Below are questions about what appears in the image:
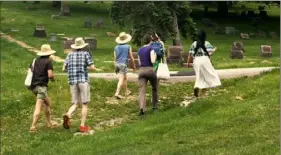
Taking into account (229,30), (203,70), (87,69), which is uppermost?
(87,69)

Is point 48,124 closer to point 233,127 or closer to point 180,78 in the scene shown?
point 233,127

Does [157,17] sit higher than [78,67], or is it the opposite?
[78,67]

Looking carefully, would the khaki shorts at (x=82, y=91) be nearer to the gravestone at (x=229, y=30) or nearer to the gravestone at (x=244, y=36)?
the gravestone at (x=244, y=36)

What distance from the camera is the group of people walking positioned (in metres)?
10.7

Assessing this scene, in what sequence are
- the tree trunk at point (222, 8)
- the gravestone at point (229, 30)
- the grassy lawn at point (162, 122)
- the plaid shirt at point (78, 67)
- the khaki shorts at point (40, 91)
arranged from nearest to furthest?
the grassy lawn at point (162, 122)
the plaid shirt at point (78, 67)
the khaki shorts at point (40, 91)
the gravestone at point (229, 30)
the tree trunk at point (222, 8)

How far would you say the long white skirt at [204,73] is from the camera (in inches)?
489

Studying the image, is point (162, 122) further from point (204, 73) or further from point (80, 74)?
point (204, 73)

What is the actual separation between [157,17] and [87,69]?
14.6 m

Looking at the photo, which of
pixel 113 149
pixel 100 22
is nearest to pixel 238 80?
pixel 113 149

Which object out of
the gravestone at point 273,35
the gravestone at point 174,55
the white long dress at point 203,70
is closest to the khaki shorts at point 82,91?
the white long dress at point 203,70

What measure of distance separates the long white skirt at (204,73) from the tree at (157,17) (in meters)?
12.3

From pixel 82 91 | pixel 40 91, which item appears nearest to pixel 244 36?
pixel 82 91

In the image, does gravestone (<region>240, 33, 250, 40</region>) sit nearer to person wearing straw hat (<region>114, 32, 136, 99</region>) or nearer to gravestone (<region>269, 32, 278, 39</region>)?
gravestone (<region>269, 32, 278, 39</region>)

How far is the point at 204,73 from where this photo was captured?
1245 cm
